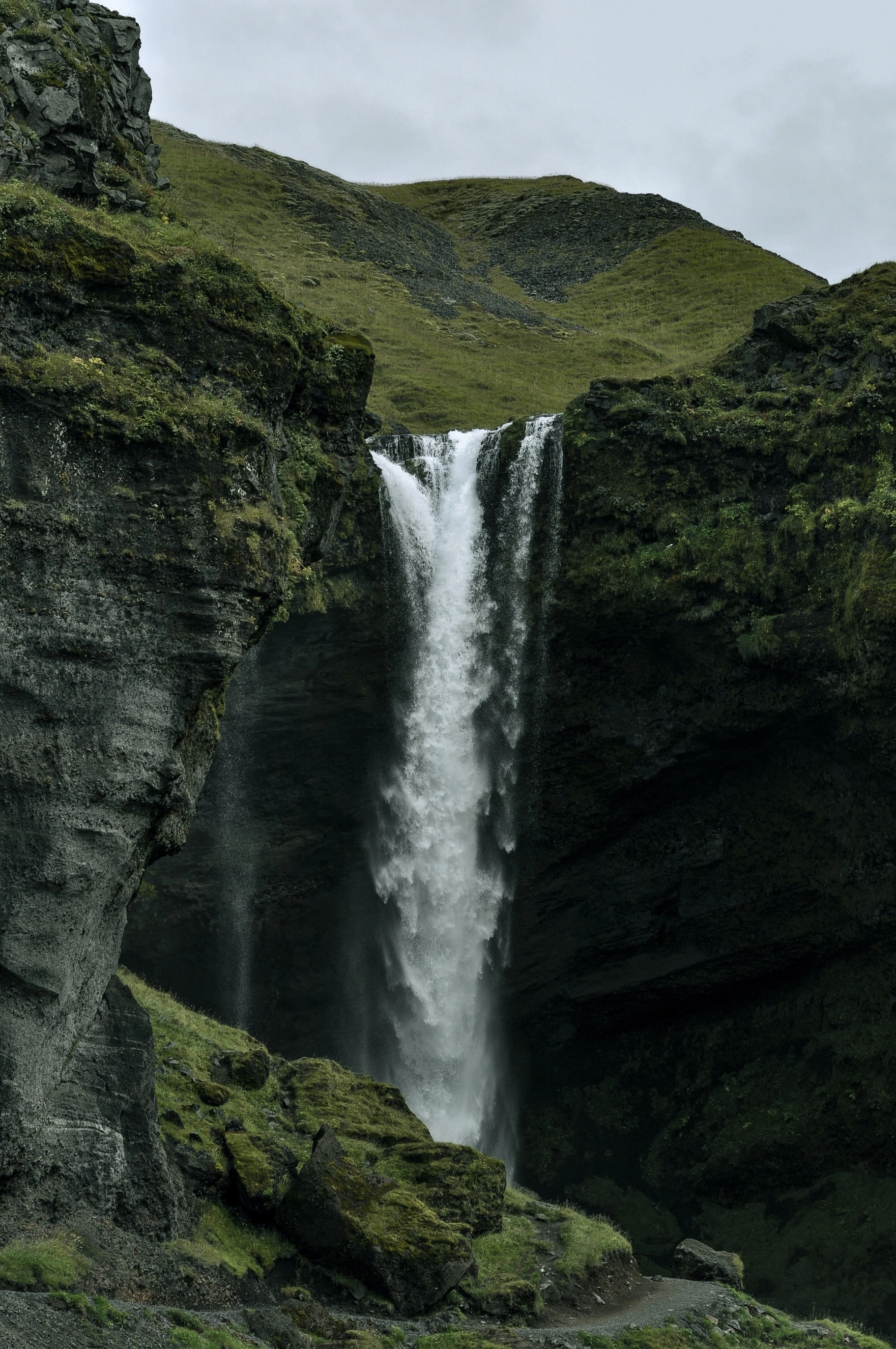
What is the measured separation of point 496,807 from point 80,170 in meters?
19.5

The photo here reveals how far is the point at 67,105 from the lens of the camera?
675 inches

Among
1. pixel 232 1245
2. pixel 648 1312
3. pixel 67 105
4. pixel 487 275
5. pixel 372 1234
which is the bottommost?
pixel 648 1312

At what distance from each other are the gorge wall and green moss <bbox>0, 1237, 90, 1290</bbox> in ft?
64.9

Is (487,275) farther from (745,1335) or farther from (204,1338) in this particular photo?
(204,1338)

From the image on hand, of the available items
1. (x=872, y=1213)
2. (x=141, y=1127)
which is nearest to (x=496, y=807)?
(x=872, y=1213)

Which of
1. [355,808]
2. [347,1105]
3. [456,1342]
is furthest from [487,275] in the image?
[456,1342]

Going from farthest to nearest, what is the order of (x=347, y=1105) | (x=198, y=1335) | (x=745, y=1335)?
(x=347, y=1105) → (x=745, y=1335) → (x=198, y=1335)

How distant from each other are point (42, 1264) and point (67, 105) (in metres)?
14.4

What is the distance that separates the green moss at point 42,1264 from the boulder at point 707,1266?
1378 cm

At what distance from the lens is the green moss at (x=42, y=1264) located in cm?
1238

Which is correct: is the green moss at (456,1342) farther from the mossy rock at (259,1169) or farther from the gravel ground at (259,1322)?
the mossy rock at (259,1169)

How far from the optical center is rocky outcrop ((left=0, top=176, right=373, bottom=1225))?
14.1 m

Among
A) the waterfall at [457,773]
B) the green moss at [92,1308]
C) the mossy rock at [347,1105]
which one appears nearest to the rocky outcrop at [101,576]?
the green moss at [92,1308]

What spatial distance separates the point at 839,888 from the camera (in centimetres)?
2998
